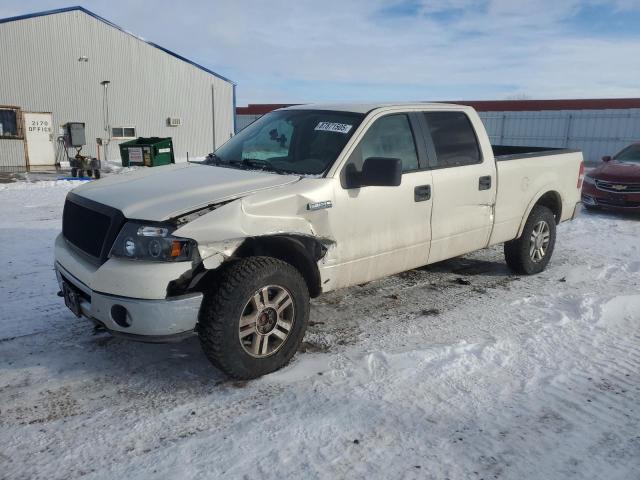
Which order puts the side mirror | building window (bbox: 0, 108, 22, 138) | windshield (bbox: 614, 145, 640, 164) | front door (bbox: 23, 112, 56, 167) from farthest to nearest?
front door (bbox: 23, 112, 56, 167) < building window (bbox: 0, 108, 22, 138) < windshield (bbox: 614, 145, 640, 164) < the side mirror

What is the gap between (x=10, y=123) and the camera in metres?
19.5

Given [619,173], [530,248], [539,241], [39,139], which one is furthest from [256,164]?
[39,139]

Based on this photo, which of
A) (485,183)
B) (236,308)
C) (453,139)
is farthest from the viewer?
(485,183)

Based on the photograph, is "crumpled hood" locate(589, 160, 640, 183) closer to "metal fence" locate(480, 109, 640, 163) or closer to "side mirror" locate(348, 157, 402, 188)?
"side mirror" locate(348, 157, 402, 188)

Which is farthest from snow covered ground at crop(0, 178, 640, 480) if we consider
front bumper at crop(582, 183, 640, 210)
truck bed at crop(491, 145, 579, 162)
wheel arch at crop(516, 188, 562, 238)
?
front bumper at crop(582, 183, 640, 210)

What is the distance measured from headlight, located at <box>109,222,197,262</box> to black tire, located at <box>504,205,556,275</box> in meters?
4.01

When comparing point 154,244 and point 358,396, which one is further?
point 358,396

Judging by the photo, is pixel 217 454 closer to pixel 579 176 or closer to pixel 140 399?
pixel 140 399

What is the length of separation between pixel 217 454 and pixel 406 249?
237 cm

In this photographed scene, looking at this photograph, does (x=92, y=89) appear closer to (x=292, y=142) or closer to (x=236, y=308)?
(x=292, y=142)

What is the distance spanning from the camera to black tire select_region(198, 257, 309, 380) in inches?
126

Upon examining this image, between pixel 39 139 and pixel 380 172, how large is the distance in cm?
2021

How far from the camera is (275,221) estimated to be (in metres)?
3.48

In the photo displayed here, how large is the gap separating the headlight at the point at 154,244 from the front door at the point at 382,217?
3.71 ft
